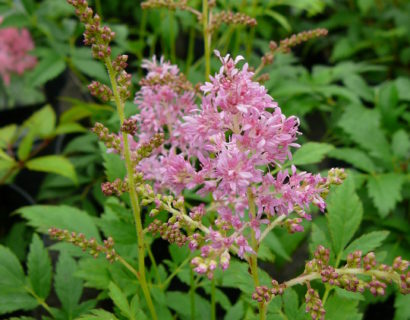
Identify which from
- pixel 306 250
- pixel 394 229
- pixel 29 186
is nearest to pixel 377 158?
pixel 394 229

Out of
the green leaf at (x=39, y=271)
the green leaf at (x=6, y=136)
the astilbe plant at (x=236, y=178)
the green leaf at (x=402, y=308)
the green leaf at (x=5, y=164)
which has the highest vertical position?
the astilbe plant at (x=236, y=178)

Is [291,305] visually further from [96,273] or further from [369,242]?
[96,273]

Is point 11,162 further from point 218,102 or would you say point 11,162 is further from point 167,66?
point 218,102

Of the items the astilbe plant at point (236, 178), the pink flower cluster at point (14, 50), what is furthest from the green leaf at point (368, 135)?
the pink flower cluster at point (14, 50)

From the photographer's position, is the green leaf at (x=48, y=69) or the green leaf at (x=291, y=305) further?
the green leaf at (x=48, y=69)

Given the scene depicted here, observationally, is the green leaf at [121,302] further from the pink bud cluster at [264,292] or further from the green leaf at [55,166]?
the green leaf at [55,166]

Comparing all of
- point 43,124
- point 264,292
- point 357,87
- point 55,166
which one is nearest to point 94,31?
point 264,292

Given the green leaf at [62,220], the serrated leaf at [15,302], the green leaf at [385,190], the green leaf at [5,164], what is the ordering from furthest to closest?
1. the green leaf at [5,164]
2. the green leaf at [385,190]
3. the green leaf at [62,220]
4. the serrated leaf at [15,302]
